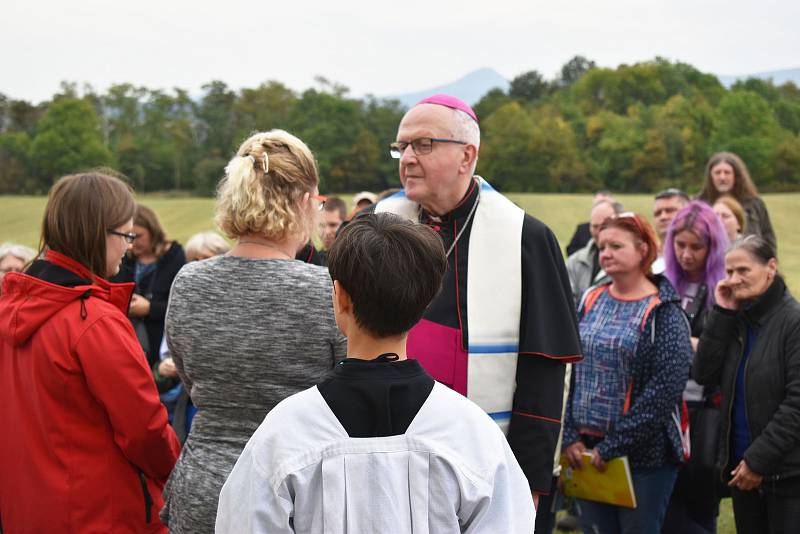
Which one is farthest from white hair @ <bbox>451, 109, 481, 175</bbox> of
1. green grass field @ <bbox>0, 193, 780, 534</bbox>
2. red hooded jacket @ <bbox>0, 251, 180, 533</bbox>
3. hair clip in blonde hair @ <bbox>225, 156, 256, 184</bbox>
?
green grass field @ <bbox>0, 193, 780, 534</bbox>

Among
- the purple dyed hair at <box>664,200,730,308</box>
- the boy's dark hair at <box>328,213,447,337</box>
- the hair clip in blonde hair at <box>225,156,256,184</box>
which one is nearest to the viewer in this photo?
the boy's dark hair at <box>328,213,447,337</box>

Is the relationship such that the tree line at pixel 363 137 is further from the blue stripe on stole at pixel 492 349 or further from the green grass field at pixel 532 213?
the blue stripe on stole at pixel 492 349

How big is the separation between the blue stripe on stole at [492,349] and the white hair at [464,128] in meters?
0.73

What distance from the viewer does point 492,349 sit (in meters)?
3.12

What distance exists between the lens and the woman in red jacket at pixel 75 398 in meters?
2.84

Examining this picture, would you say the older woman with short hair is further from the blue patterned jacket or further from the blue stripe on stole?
the blue stripe on stole

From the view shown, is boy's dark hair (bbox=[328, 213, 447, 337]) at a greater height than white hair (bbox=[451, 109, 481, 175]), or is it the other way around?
white hair (bbox=[451, 109, 481, 175])

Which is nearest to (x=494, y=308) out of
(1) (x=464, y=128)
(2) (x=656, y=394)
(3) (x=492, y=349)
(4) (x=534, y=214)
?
(3) (x=492, y=349)

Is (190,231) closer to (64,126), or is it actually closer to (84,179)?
(84,179)

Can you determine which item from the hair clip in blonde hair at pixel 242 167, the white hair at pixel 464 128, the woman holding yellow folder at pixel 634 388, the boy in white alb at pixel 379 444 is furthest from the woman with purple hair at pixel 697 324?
the hair clip in blonde hair at pixel 242 167

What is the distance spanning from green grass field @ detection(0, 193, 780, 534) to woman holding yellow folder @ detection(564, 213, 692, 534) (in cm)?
2407

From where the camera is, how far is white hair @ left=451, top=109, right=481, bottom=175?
10.5ft

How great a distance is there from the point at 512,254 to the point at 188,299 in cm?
127

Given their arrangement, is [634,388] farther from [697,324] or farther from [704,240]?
[704,240]
